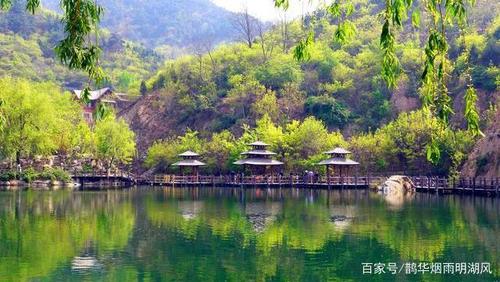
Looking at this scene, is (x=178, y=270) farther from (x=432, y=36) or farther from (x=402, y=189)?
(x=402, y=189)

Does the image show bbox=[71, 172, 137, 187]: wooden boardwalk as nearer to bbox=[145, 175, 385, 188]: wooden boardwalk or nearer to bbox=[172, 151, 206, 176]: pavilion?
bbox=[145, 175, 385, 188]: wooden boardwalk

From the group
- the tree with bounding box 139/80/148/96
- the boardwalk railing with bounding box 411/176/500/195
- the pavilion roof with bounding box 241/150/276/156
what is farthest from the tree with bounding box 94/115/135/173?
the boardwalk railing with bounding box 411/176/500/195

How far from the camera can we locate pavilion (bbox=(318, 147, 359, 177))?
1964 inches

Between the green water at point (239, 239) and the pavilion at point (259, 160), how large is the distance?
16775 millimetres

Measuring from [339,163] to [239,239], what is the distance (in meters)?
29.2

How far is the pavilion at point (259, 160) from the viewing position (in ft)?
174

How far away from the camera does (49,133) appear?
51.9 m

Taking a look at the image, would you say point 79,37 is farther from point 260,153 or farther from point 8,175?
point 260,153

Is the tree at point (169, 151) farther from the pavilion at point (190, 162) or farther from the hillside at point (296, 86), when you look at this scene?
the hillside at point (296, 86)

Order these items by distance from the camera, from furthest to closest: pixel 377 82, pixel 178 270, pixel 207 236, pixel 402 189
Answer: pixel 377 82, pixel 402 189, pixel 207 236, pixel 178 270

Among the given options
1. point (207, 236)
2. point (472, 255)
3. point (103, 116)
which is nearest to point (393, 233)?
point (472, 255)

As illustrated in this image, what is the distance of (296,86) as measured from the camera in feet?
219

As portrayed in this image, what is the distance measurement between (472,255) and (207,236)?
8808 mm

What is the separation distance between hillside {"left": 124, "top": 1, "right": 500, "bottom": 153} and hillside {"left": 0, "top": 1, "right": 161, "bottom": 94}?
412 inches
